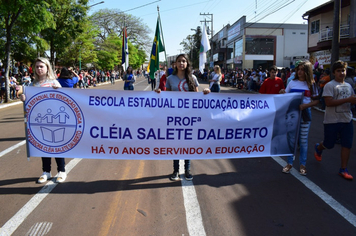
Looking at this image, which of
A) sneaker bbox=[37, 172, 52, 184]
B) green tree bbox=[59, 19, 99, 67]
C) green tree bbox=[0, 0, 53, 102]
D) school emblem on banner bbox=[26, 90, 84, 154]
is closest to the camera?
school emblem on banner bbox=[26, 90, 84, 154]

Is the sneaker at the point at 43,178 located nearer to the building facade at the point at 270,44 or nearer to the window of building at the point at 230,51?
the building facade at the point at 270,44

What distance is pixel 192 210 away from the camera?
366 cm

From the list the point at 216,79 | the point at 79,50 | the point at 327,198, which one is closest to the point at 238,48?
the point at 79,50

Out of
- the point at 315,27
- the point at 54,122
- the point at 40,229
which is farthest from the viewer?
the point at 315,27

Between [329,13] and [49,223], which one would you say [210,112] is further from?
[329,13]

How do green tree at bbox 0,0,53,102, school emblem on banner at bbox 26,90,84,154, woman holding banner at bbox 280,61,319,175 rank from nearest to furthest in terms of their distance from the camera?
school emblem on banner at bbox 26,90,84,154, woman holding banner at bbox 280,61,319,175, green tree at bbox 0,0,53,102

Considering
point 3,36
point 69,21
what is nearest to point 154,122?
point 3,36

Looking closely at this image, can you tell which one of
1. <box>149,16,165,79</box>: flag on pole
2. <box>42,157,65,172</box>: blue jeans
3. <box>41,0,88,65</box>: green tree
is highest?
<box>41,0,88,65</box>: green tree

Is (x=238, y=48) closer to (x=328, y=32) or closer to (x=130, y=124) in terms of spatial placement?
(x=328, y=32)

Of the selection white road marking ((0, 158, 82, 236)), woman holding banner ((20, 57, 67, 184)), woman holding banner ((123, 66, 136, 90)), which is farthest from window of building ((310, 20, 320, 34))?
white road marking ((0, 158, 82, 236))

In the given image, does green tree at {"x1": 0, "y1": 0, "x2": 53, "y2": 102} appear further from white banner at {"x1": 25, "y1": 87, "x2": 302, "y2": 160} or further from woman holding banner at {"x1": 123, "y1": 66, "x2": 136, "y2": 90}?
white banner at {"x1": 25, "y1": 87, "x2": 302, "y2": 160}

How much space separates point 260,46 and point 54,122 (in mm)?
45789

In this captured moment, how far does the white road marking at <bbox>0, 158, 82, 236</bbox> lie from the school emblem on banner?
1.78 feet

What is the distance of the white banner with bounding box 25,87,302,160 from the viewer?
425 centimetres
